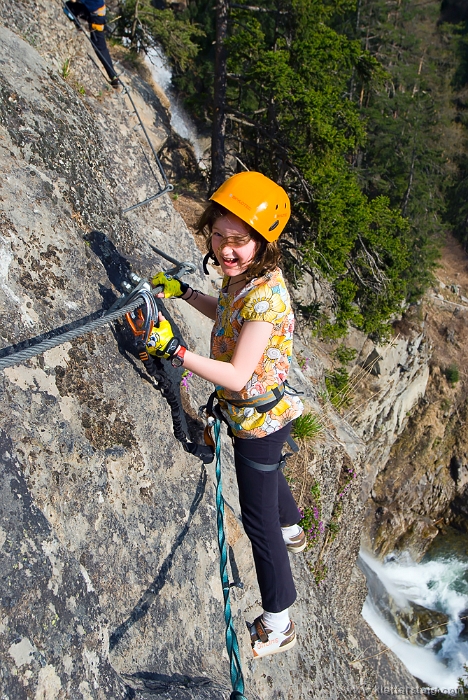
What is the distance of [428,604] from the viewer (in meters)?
19.0

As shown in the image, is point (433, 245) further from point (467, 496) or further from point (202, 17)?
point (202, 17)

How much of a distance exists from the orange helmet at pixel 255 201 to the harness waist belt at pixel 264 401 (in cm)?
85


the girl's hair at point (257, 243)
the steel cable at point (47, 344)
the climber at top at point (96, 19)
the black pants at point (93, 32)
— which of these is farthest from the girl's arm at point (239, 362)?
the black pants at point (93, 32)

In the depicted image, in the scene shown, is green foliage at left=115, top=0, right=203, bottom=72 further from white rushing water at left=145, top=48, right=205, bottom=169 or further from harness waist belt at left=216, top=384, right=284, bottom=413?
harness waist belt at left=216, top=384, right=284, bottom=413

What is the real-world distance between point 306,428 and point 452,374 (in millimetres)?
21024

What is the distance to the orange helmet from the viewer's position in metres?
2.46

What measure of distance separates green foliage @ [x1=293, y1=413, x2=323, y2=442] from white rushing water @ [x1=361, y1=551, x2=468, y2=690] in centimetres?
1198

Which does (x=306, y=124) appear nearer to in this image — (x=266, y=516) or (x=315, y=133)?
(x=315, y=133)

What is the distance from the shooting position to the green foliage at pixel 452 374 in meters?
25.1

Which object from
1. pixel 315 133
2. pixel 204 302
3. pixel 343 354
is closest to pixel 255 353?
pixel 204 302


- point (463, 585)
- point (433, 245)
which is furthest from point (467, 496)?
point (433, 245)

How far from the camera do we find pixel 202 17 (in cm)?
2070

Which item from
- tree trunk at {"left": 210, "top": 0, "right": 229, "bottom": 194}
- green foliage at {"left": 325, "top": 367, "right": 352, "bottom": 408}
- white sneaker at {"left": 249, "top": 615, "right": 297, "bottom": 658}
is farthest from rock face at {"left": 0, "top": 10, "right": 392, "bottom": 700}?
tree trunk at {"left": 210, "top": 0, "right": 229, "bottom": 194}

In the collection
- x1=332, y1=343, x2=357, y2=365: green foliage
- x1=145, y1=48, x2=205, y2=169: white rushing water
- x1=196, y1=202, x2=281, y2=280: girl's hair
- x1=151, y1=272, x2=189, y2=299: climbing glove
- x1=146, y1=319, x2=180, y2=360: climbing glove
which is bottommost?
x1=332, y1=343, x2=357, y2=365: green foliage
